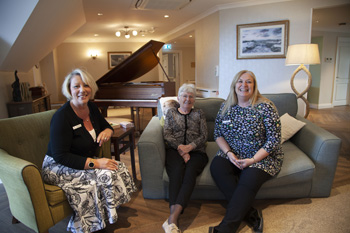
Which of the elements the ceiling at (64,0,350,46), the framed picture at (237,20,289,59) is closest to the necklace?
the ceiling at (64,0,350,46)

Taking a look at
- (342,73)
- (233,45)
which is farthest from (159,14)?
(342,73)

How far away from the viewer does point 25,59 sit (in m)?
4.12

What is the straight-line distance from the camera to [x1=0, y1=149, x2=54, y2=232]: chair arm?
1.39 metres

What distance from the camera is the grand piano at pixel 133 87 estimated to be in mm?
4191

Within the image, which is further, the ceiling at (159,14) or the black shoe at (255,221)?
the ceiling at (159,14)

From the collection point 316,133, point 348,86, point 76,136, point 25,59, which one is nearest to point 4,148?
point 76,136

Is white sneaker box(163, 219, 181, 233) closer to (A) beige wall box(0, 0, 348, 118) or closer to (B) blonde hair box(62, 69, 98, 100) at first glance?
(B) blonde hair box(62, 69, 98, 100)

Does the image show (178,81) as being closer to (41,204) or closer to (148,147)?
(148,147)

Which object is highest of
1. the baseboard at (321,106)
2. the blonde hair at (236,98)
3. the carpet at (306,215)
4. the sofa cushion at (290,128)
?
the blonde hair at (236,98)

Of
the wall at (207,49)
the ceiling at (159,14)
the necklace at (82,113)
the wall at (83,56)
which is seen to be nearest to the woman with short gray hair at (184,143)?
the necklace at (82,113)

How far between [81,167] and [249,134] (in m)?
1.33

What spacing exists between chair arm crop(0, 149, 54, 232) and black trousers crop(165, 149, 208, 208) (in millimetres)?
885

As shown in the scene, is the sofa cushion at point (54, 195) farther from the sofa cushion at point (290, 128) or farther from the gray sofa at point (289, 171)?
the sofa cushion at point (290, 128)

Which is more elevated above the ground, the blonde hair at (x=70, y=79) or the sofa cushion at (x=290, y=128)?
the blonde hair at (x=70, y=79)
